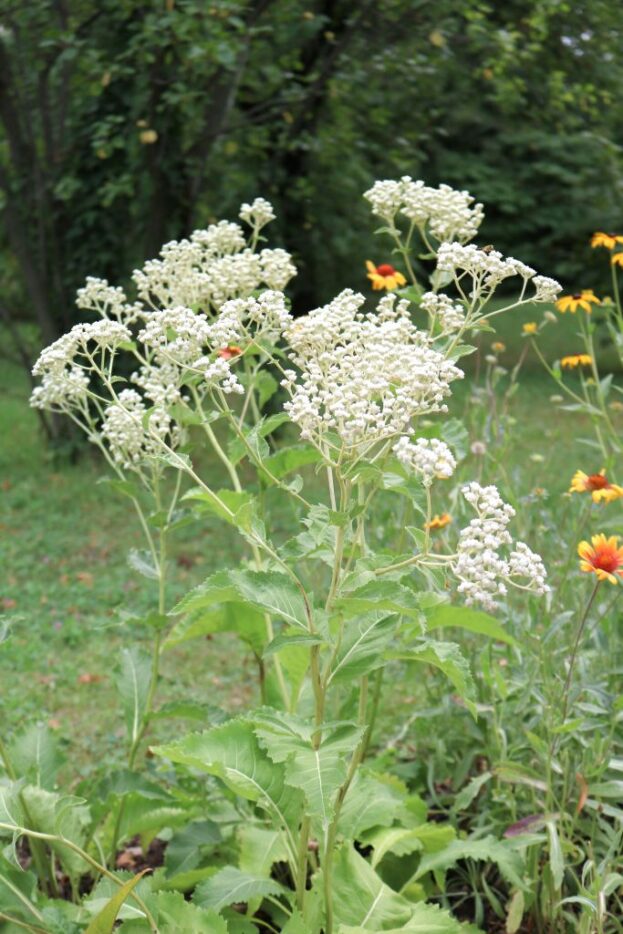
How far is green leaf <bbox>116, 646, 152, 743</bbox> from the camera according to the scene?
8.64ft

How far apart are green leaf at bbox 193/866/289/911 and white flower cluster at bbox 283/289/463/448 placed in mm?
956

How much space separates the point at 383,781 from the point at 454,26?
6307 millimetres

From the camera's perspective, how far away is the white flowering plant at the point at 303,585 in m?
1.77

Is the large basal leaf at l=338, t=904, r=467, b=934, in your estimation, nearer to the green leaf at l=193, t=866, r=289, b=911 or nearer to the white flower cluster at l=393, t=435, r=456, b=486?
the green leaf at l=193, t=866, r=289, b=911

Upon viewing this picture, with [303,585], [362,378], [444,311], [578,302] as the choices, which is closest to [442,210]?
[444,311]

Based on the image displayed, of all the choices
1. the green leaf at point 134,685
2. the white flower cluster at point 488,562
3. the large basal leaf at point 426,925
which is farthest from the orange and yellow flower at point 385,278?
the large basal leaf at point 426,925

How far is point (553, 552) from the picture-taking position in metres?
3.12

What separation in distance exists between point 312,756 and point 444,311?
34.7 inches

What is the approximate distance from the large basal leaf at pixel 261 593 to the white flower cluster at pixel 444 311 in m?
0.59

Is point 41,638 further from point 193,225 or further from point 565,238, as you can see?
point 565,238

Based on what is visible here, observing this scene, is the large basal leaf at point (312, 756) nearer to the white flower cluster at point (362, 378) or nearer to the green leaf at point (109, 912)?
the green leaf at point (109, 912)

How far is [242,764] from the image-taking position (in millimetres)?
2064

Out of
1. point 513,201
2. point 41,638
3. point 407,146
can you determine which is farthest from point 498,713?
point 513,201

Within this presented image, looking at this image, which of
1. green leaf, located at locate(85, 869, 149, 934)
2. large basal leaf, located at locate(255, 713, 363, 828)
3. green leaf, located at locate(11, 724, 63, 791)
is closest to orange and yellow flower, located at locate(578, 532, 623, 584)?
large basal leaf, located at locate(255, 713, 363, 828)
